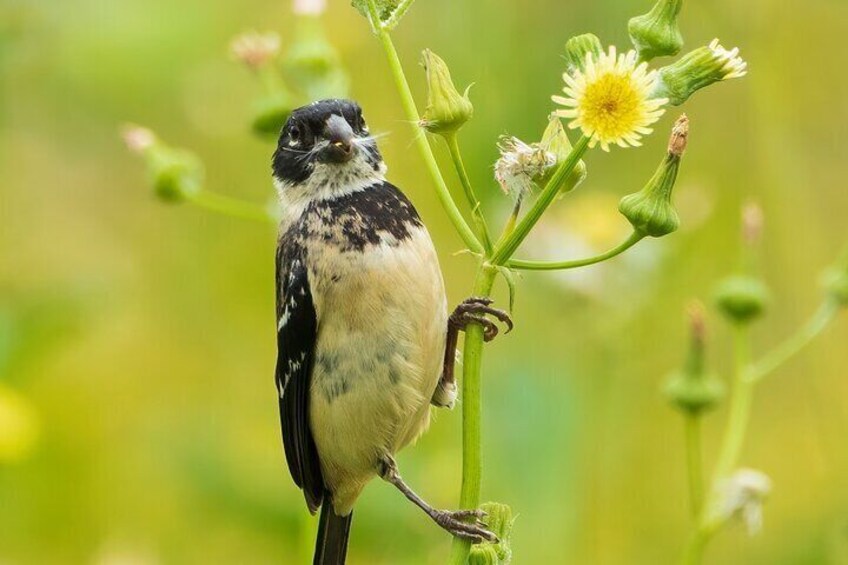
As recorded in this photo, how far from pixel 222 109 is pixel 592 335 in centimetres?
197

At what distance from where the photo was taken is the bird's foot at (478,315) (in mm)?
3046

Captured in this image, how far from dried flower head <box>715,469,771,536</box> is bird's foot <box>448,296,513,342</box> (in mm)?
675

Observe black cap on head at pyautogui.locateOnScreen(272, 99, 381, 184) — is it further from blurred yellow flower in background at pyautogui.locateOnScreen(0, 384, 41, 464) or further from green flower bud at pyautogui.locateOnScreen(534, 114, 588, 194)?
blurred yellow flower in background at pyautogui.locateOnScreen(0, 384, 41, 464)

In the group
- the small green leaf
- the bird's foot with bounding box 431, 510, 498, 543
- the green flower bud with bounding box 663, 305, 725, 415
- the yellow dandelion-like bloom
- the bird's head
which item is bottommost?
the bird's foot with bounding box 431, 510, 498, 543

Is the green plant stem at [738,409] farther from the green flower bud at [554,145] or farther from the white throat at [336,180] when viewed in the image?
the green flower bud at [554,145]

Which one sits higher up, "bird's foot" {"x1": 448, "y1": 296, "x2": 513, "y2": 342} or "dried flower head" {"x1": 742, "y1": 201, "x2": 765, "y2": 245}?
"dried flower head" {"x1": 742, "y1": 201, "x2": 765, "y2": 245}

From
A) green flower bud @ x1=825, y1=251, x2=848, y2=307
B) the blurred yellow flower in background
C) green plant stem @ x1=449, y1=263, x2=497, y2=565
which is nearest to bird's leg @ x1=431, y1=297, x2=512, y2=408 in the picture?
green plant stem @ x1=449, y1=263, x2=497, y2=565

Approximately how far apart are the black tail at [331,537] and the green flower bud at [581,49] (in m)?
1.81

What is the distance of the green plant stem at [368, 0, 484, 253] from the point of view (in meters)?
2.72

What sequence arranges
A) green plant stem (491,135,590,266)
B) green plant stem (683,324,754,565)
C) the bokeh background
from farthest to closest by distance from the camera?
the bokeh background
green plant stem (683,324,754,565)
green plant stem (491,135,590,266)

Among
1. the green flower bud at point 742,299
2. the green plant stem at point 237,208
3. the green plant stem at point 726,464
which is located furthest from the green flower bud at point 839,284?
the green plant stem at point 237,208

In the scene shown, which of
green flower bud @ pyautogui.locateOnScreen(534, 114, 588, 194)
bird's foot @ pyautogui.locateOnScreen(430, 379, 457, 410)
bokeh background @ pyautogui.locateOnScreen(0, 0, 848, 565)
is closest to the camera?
green flower bud @ pyautogui.locateOnScreen(534, 114, 588, 194)

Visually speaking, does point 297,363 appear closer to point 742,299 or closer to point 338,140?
point 338,140

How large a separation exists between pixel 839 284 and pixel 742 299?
25 centimetres
